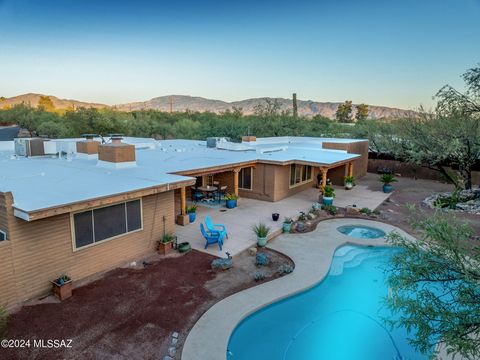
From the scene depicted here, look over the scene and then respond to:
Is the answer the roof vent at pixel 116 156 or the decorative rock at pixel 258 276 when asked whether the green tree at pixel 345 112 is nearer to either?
the roof vent at pixel 116 156

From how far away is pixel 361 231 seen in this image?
12.3 m

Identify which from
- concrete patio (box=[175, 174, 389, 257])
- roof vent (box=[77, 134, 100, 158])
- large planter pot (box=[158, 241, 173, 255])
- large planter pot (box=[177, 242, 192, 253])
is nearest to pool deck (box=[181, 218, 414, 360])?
concrete patio (box=[175, 174, 389, 257])

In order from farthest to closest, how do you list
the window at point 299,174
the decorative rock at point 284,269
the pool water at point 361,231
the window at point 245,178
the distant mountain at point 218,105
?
1. the distant mountain at point 218,105
2. the window at point 299,174
3. the window at point 245,178
4. the pool water at point 361,231
5. the decorative rock at point 284,269

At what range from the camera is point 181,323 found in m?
6.14

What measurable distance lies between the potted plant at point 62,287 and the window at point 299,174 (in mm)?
12423

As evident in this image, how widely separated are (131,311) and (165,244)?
2.92 meters

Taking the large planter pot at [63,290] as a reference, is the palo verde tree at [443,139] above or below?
above

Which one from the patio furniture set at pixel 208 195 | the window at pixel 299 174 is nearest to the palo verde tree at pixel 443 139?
the window at pixel 299 174

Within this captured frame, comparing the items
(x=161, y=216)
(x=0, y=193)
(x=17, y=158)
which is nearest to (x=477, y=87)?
(x=161, y=216)

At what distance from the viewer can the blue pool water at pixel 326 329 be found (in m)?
5.91

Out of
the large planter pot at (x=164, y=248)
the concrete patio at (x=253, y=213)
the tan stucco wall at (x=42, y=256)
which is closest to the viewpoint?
the tan stucco wall at (x=42, y=256)

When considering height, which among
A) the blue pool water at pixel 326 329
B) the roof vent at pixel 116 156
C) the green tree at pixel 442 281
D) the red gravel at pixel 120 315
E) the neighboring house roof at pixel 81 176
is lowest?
the blue pool water at pixel 326 329

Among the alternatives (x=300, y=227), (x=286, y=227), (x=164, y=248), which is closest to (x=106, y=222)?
(x=164, y=248)

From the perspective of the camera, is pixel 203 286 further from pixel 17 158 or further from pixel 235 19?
pixel 235 19
